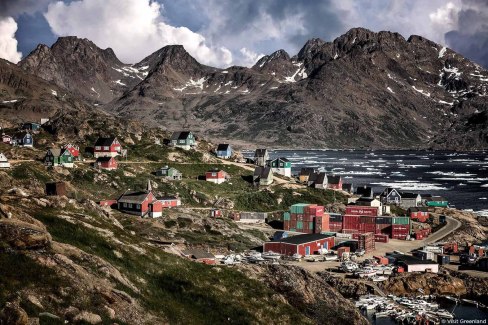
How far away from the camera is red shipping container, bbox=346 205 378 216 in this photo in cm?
11200

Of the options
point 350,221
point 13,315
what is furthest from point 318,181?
point 13,315

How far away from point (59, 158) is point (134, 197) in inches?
1044

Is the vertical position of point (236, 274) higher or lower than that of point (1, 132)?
lower

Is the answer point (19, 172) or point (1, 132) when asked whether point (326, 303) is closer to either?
point (19, 172)

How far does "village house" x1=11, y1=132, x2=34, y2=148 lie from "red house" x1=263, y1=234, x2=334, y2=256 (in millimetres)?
83497

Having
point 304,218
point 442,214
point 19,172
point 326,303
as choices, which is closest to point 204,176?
point 304,218

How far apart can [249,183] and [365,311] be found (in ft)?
258

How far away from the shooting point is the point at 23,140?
454 feet

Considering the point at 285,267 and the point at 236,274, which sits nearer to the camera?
the point at 236,274

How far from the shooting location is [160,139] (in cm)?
17538

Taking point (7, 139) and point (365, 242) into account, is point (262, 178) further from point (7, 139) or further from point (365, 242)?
point (7, 139)

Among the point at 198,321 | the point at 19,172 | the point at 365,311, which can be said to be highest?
the point at 19,172

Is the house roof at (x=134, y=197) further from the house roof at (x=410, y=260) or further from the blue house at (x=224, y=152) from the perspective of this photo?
the blue house at (x=224, y=152)

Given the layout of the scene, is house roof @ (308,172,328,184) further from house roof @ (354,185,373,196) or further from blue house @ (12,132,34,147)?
blue house @ (12,132,34,147)
